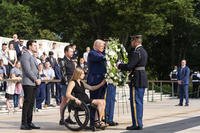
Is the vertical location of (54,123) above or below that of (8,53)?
below

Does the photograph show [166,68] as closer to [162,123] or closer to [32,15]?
[32,15]

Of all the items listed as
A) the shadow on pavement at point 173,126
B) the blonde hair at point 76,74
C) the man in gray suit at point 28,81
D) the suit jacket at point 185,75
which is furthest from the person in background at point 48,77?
the blonde hair at point 76,74

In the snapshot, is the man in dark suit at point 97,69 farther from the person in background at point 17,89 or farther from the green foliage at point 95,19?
the green foliage at point 95,19

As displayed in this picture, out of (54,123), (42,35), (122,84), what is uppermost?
(42,35)

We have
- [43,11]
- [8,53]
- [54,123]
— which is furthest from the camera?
[43,11]

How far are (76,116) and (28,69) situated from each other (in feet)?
5.31

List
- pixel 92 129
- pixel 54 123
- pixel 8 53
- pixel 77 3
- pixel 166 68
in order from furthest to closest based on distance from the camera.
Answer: pixel 166 68 < pixel 77 3 < pixel 8 53 < pixel 54 123 < pixel 92 129

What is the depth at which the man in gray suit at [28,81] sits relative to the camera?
43.5 ft

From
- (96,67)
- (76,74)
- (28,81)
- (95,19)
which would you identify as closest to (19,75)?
(28,81)

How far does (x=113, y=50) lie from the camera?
13.4 metres

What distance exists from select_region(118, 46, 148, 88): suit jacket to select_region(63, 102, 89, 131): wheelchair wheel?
1349 millimetres

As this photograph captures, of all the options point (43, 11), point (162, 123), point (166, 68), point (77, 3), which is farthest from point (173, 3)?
point (162, 123)

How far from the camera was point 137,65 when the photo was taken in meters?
13.2

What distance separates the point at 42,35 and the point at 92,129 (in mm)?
34706
